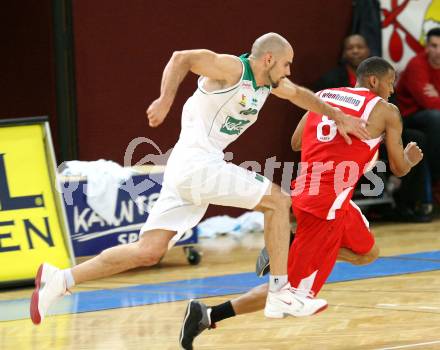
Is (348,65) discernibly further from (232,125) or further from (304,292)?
(304,292)

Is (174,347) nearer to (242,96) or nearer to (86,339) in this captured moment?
(86,339)

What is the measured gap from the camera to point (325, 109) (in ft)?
18.4

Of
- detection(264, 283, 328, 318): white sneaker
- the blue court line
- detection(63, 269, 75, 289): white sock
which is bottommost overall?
the blue court line

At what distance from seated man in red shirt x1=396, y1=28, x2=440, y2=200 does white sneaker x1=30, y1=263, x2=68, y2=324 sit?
5956 millimetres

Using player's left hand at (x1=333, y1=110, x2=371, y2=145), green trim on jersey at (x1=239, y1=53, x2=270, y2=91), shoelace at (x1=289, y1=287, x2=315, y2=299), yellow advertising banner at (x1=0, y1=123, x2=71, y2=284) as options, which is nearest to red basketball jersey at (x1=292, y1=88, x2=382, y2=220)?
player's left hand at (x1=333, y1=110, x2=371, y2=145)

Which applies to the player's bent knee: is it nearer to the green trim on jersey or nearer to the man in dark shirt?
the green trim on jersey

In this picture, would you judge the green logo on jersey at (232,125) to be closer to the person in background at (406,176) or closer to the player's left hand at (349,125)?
the player's left hand at (349,125)

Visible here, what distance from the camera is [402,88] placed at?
11211mm

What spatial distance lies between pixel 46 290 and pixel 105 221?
3.01m

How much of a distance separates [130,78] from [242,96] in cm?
514

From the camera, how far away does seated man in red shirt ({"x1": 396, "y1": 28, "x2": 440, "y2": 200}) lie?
10672 millimetres

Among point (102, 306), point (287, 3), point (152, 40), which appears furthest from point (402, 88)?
point (102, 306)

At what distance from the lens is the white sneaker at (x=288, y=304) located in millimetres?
5398

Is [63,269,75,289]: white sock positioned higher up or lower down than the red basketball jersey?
lower down
